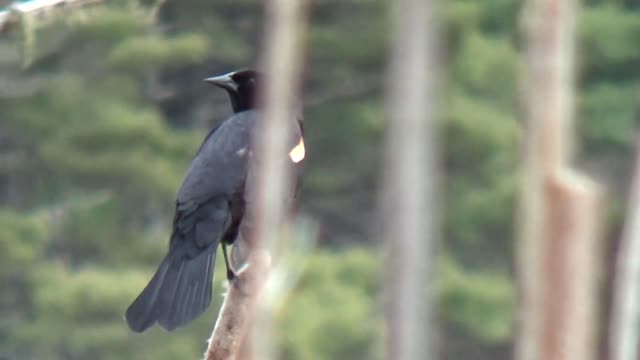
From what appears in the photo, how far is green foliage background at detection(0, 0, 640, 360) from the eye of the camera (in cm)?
1484

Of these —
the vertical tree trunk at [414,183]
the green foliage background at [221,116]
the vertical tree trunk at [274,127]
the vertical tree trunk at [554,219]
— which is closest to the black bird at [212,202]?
the vertical tree trunk at [274,127]

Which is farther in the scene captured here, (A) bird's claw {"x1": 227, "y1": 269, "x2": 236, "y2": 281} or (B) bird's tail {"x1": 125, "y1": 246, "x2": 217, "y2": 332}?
(B) bird's tail {"x1": 125, "y1": 246, "x2": 217, "y2": 332}

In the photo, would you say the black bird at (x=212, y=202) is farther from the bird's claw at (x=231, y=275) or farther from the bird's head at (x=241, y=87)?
the bird's claw at (x=231, y=275)

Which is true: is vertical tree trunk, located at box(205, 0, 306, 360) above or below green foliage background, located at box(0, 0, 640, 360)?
above

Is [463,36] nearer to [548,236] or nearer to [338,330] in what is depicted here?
[338,330]

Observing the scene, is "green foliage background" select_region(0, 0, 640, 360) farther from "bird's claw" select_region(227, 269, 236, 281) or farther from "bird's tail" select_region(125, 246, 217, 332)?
"bird's claw" select_region(227, 269, 236, 281)

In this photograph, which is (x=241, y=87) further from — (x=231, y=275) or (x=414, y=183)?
(x=414, y=183)

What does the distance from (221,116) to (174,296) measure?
45.9 ft

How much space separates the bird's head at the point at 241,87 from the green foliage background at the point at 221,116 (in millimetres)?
7953

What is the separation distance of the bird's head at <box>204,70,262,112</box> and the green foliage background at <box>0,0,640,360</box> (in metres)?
7.95

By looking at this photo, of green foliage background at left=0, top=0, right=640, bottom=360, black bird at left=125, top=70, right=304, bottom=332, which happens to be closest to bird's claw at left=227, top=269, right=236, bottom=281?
black bird at left=125, top=70, right=304, bottom=332

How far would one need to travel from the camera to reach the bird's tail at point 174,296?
428 centimetres

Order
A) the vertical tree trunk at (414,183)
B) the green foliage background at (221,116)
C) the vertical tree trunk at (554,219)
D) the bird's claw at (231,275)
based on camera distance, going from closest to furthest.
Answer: the vertical tree trunk at (554,219) < the bird's claw at (231,275) < the vertical tree trunk at (414,183) < the green foliage background at (221,116)

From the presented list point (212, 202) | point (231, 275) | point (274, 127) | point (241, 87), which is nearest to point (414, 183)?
point (241, 87)
